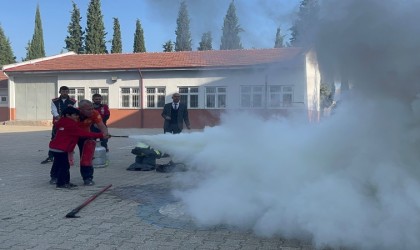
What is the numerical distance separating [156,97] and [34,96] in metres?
10.8

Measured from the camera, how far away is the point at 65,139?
750cm

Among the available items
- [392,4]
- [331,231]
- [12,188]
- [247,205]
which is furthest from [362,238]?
[12,188]

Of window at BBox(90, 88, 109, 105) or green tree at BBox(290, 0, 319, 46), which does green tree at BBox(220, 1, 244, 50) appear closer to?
green tree at BBox(290, 0, 319, 46)

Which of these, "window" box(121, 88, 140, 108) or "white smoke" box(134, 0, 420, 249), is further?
"window" box(121, 88, 140, 108)

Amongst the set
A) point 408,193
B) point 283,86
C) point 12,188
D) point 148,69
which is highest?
point 148,69

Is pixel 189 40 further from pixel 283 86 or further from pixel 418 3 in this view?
pixel 418 3

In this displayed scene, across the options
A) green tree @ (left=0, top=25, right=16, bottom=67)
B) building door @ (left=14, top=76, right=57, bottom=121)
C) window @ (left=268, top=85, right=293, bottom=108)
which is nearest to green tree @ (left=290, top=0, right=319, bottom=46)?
window @ (left=268, top=85, right=293, bottom=108)

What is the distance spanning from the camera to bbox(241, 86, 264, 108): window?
257 inches

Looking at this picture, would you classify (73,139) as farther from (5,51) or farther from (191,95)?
(5,51)

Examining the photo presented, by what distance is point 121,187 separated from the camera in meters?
7.82

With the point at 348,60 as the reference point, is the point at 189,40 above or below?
above

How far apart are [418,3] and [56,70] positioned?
30.3m

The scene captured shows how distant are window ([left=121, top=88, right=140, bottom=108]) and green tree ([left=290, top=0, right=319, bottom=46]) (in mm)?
25282

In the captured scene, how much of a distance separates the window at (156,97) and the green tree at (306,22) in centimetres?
2425
